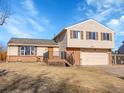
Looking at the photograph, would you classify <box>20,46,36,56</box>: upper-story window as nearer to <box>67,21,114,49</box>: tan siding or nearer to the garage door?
<box>67,21,114,49</box>: tan siding

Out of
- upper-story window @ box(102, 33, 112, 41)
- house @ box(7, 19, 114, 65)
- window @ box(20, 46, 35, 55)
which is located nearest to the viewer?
house @ box(7, 19, 114, 65)

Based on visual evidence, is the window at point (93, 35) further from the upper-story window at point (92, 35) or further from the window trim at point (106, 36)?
the window trim at point (106, 36)

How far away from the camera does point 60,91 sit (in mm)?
9352

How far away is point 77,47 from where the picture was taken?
27.9 metres

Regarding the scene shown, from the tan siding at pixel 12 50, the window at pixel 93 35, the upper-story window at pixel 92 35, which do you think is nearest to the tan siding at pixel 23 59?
the tan siding at pixel 12 50

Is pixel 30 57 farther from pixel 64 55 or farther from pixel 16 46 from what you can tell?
pixel 64 55

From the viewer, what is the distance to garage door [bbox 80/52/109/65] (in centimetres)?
2841

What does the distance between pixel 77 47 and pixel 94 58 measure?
330cm

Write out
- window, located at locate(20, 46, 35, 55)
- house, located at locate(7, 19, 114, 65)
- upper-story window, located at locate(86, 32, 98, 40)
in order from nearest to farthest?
1. house, located at locate(7, 19, 114, 65)
2. window, located at locate(20, 46, 35, 55)
3. upper-story window, located at locate(86, 32, 98, 40)

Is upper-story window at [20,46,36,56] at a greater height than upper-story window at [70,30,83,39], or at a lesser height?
lesser

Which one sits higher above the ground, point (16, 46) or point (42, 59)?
point (16, 46)

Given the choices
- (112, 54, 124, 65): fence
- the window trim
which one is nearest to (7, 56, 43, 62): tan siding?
the window trim

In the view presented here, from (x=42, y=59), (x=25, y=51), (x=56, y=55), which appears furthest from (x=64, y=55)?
(x=25, y=51)

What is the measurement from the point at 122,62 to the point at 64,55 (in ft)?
47.7
